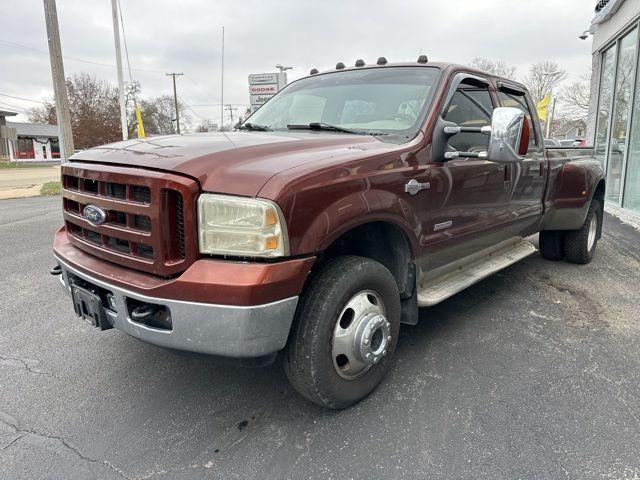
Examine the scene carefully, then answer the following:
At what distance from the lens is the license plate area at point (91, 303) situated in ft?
7.55

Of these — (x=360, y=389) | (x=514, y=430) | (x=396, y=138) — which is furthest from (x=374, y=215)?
(x=514, y=430)

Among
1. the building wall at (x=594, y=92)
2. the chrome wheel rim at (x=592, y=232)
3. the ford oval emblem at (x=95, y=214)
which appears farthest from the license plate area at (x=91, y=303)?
the building wall at (x=594, y=92)

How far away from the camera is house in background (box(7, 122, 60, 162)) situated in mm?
52406

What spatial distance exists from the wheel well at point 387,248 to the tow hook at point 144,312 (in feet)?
3.45

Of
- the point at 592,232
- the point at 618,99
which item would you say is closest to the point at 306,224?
the point at 592,232

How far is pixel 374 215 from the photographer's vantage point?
2.44 metres

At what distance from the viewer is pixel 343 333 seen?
2369 mm

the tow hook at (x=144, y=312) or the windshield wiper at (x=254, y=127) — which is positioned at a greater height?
the windshield wiper at (x=254, y=127)

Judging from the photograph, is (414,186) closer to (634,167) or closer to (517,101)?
(517,101)

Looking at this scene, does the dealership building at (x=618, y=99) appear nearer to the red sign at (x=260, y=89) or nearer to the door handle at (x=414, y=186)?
the door handle at (x=414, y=186)

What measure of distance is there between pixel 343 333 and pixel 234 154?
41.0 inches


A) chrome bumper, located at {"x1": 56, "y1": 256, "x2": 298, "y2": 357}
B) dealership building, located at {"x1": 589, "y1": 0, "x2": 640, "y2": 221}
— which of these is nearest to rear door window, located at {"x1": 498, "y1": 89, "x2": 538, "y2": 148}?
chrome bumper, located at {"x1": 56, "y1": 256, "x2": 298, "y2": 357}

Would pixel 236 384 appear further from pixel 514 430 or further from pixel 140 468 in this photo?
pixel 514 430

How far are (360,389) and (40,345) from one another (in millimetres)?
2341
